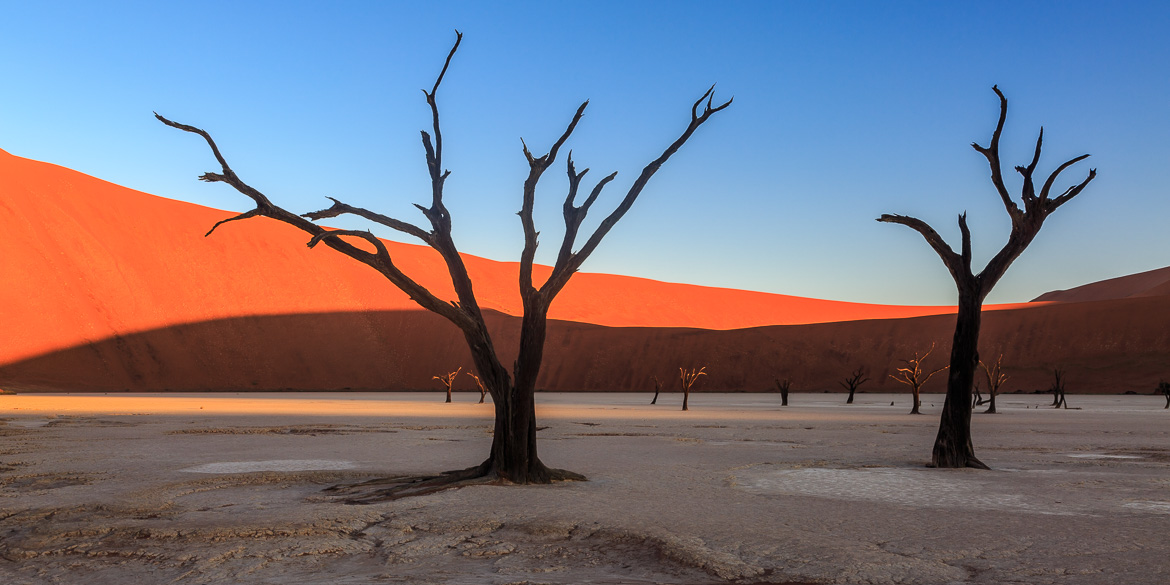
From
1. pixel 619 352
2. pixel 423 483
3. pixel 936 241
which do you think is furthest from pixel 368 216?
pixel 619 352

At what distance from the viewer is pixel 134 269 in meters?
75.0

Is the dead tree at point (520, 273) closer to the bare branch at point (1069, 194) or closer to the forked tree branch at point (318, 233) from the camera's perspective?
the forked tree branch at point (318, 233)

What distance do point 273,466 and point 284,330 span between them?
6917 centimetres

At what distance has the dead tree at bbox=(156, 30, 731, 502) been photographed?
10.4 m

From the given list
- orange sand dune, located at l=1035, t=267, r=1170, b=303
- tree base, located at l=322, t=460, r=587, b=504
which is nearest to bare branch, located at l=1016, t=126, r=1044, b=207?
tree base, located at l=322, t=460, r=587, b=504

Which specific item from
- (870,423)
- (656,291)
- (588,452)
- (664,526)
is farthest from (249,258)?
(664,526)

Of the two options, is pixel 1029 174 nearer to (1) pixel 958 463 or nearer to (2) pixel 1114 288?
(1) pixel 958 463

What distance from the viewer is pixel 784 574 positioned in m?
5.88

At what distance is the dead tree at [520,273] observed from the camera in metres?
10.4

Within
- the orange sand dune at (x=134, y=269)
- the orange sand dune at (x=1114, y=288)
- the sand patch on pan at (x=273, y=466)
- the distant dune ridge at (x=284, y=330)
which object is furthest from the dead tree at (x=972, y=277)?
the orange sand dune at (x=1114, y=288)

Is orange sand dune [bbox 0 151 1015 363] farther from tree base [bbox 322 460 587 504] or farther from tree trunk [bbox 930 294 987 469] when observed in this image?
tree trunk [bbox 930 294 987 469]

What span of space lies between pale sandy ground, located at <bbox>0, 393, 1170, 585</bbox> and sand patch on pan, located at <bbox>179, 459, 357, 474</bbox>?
0.06m

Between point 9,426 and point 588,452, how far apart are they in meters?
14.6

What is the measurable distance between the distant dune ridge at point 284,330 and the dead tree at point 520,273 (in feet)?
180
